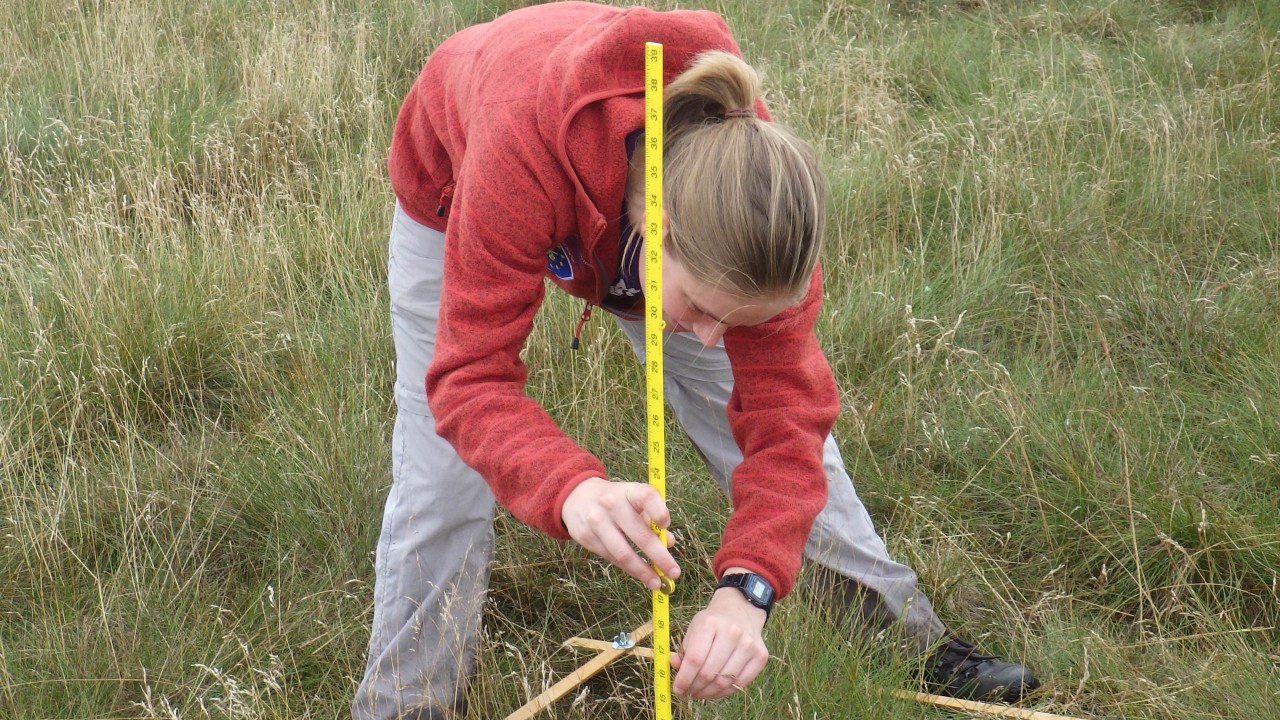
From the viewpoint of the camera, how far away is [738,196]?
1.86m

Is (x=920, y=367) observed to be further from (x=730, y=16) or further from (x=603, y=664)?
(x=730, y=16)

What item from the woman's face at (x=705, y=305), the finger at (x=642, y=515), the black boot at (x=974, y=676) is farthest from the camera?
the black boot at (x=974, y=676)

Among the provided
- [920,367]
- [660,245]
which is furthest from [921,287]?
[660,245]

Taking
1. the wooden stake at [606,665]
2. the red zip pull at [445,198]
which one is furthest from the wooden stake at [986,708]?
the red zip pull at [445,198]

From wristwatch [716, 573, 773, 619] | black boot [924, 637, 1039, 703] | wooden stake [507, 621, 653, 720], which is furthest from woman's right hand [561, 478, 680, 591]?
black boot [924, 637, 1039, 703]

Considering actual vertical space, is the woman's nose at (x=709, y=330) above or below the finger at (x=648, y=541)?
above

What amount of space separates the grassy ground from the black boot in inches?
3.0

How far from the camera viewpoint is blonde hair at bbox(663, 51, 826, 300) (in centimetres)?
187

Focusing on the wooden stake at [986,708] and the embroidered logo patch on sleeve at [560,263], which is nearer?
the embroidered logo patch on sleeve at [560,263]

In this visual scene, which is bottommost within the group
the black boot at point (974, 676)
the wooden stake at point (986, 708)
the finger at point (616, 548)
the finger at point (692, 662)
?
the black boot at point (974, 676)

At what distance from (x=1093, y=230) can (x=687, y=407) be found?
225cm

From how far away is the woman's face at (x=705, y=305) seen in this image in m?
1.95

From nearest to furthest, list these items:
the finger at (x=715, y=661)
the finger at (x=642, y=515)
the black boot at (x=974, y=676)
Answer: the finger at (x=642, y=515) → the finger at (x=715, y=661) → the black boot at (x=974, y=676)

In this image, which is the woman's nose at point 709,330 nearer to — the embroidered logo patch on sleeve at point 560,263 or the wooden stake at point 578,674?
the embroidered logo patch on sleeve at point 560,263
